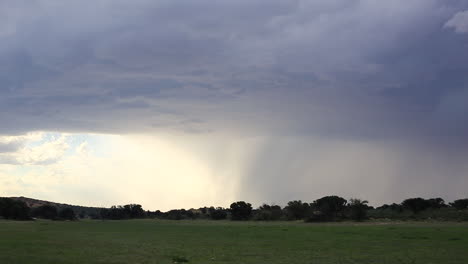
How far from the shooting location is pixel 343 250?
39500 mm

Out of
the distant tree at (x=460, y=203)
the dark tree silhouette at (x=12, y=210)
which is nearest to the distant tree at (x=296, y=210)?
the distant tree at (x=460, y=203)

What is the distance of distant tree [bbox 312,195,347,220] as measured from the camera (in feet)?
482

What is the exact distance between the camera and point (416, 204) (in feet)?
521

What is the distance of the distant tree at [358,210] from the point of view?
137 metres

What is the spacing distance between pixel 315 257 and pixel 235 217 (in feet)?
509

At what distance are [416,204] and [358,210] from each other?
3105cm

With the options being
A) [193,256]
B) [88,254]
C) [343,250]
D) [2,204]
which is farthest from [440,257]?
[2,204]

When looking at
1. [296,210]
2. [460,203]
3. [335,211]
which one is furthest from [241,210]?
[460,203]

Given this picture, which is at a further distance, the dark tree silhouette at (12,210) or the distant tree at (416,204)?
the dark tree silhouette at (12,210)

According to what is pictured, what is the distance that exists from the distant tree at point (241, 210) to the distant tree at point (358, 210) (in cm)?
5325

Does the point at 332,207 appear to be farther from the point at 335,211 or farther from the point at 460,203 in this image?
the point at 460,203

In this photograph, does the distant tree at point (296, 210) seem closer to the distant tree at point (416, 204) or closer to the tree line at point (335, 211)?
the tree line at point (335, 211)

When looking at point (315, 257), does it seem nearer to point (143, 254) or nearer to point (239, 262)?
point (239, 262)

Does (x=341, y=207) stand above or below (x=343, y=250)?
above
